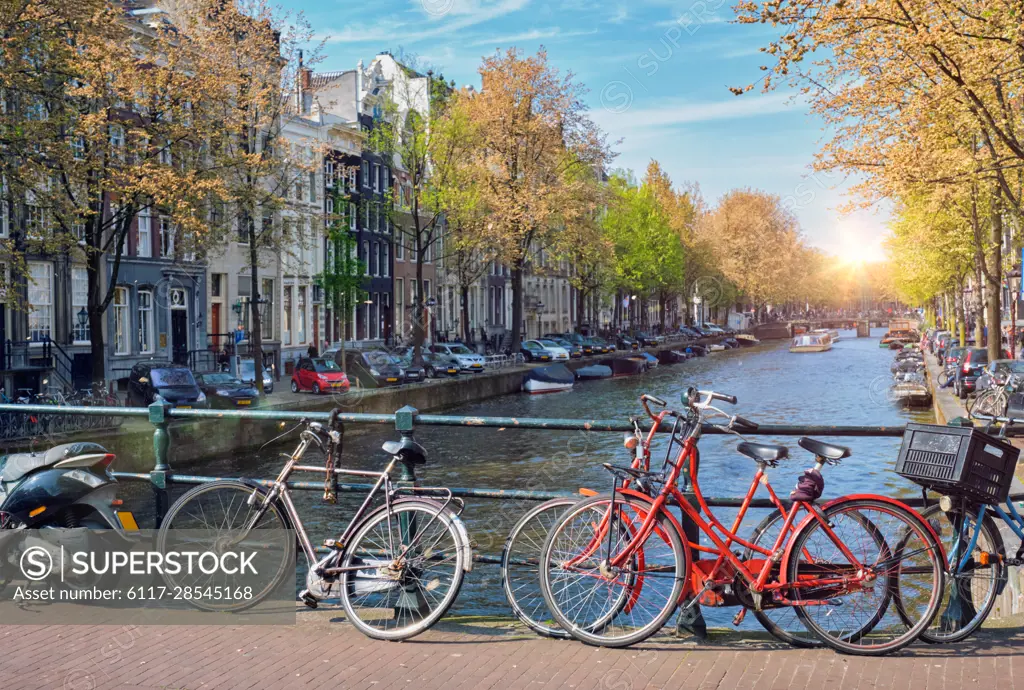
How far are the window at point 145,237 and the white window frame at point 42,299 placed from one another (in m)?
5.56

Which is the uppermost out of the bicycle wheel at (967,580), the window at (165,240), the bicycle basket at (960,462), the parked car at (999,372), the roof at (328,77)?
the roof at (328,77)

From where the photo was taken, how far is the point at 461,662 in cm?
529

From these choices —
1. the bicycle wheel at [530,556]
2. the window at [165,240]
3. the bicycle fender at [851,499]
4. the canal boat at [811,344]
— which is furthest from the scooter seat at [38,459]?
the canal boat at [811,344]

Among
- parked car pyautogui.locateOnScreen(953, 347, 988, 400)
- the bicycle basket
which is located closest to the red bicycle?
the bicycle basket

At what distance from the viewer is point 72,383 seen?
32.9 metres

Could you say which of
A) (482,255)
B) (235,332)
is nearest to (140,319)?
(235,332)

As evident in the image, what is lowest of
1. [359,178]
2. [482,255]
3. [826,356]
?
[826,356]

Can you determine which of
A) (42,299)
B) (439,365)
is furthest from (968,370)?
(42,299)

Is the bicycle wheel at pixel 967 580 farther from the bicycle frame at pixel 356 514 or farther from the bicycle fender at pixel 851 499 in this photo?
the bicycle frame at pixel 356 514

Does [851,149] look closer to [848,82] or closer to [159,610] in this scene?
[848,82]

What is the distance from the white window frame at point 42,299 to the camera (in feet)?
107

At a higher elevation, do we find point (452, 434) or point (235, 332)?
point (235, 332)

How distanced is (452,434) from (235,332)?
1462 cm

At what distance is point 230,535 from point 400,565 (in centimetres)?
115
